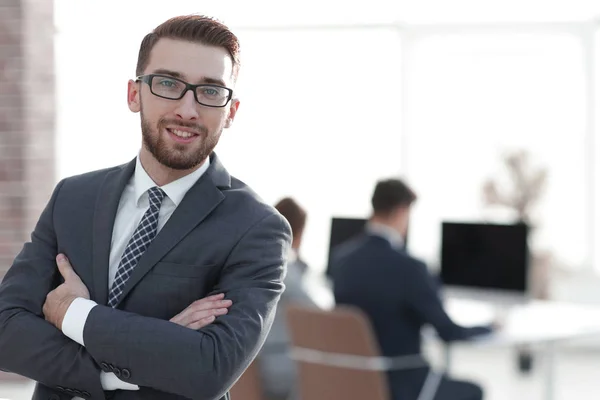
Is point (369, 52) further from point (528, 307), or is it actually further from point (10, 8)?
point (10, 8)

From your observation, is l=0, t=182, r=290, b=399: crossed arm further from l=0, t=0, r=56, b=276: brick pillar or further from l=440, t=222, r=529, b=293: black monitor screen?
l=440, t=222, r=529, b=293: black monitor screen

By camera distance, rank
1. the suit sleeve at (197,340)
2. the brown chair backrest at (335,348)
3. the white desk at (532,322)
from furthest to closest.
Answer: the white desk at (532,322) < the brown chair backrest at (335,348) < the suit sleeve at (197,340)

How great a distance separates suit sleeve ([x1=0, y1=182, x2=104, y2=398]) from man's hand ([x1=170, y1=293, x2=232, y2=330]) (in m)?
0.18

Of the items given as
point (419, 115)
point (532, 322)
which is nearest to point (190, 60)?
point (532, 322)

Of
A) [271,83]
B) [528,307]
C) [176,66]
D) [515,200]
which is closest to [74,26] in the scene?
[271,83]

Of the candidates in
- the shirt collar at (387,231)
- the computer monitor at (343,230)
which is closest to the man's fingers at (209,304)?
the shirt collar at (387,231)

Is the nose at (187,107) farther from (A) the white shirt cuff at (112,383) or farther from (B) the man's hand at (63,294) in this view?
(A) the white shirt cuff at (112,383)

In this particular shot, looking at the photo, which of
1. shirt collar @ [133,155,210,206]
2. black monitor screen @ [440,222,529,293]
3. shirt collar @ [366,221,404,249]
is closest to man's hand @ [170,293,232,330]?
shirt collar @ [133,155,210,206]

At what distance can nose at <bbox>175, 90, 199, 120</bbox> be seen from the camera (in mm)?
1846

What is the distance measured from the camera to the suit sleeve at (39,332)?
186cm

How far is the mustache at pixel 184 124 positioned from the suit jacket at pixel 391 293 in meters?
2.26

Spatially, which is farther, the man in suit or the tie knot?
the tie knot

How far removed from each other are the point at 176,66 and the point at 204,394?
1.99 ft

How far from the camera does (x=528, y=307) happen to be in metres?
A: 5.46
